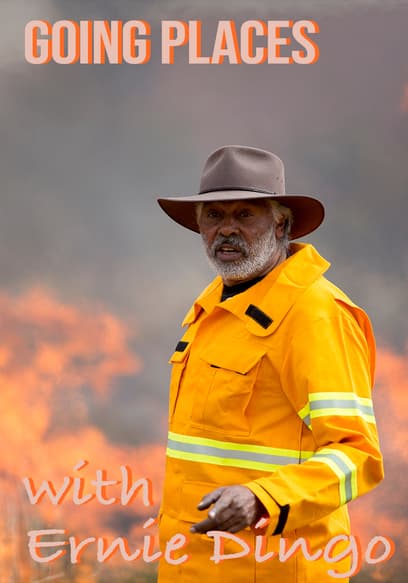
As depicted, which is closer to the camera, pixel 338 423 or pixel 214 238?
pixel 338 423

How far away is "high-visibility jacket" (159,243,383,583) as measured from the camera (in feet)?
7.81

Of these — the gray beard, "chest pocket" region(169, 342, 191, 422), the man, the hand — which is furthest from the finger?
the gray beard

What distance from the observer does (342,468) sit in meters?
2.25

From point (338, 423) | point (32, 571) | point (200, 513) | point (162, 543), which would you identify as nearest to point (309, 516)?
point (338, 423)

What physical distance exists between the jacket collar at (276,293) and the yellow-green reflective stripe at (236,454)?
0.35 meters

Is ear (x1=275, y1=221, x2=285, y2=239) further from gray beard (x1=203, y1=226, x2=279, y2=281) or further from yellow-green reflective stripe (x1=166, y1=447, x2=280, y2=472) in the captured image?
yellow-green reflective stripe (x1=166, y1=447, x2=280, y2=472)

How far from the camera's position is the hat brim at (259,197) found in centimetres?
287

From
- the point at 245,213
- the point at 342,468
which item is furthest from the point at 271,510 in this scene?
the point at 245,213

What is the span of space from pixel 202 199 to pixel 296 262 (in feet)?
1.24

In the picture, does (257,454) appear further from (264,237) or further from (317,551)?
(264,237)

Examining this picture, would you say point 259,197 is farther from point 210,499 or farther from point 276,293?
point 210,499

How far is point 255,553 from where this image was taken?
257cm

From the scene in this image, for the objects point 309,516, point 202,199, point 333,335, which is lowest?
point 309,516

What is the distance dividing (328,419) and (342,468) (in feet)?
0.52
